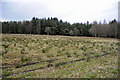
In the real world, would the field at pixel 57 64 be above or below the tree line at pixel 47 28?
below

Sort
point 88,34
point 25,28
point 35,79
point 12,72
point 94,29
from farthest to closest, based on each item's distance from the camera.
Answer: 1. point 88,34
2. point 25,28
3. point 94,29
4. point 12,72
5. point 35,79

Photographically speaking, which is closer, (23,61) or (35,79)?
(35,79)

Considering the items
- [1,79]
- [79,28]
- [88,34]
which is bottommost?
[1,79]

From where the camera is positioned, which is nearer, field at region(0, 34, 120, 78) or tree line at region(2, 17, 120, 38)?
field at region(0, 34, 120, 78)

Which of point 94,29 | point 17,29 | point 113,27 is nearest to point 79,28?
point 94,29

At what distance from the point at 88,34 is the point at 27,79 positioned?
8054 cm

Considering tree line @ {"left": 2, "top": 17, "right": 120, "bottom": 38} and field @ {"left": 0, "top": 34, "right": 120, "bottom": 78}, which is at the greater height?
tree line @ {"left": 2, "top": 17, "right": 120, "bottom": 38}

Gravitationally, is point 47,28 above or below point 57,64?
above

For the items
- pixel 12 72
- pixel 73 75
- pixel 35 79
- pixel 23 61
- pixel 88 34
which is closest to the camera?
pixel 35 79

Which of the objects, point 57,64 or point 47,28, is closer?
point 57,64

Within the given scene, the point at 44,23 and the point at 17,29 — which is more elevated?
the point at 44,23

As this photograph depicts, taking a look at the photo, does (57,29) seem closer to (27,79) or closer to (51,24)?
(51,24)

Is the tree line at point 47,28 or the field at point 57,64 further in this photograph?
the tree line at point 47,28

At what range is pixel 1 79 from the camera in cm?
573
